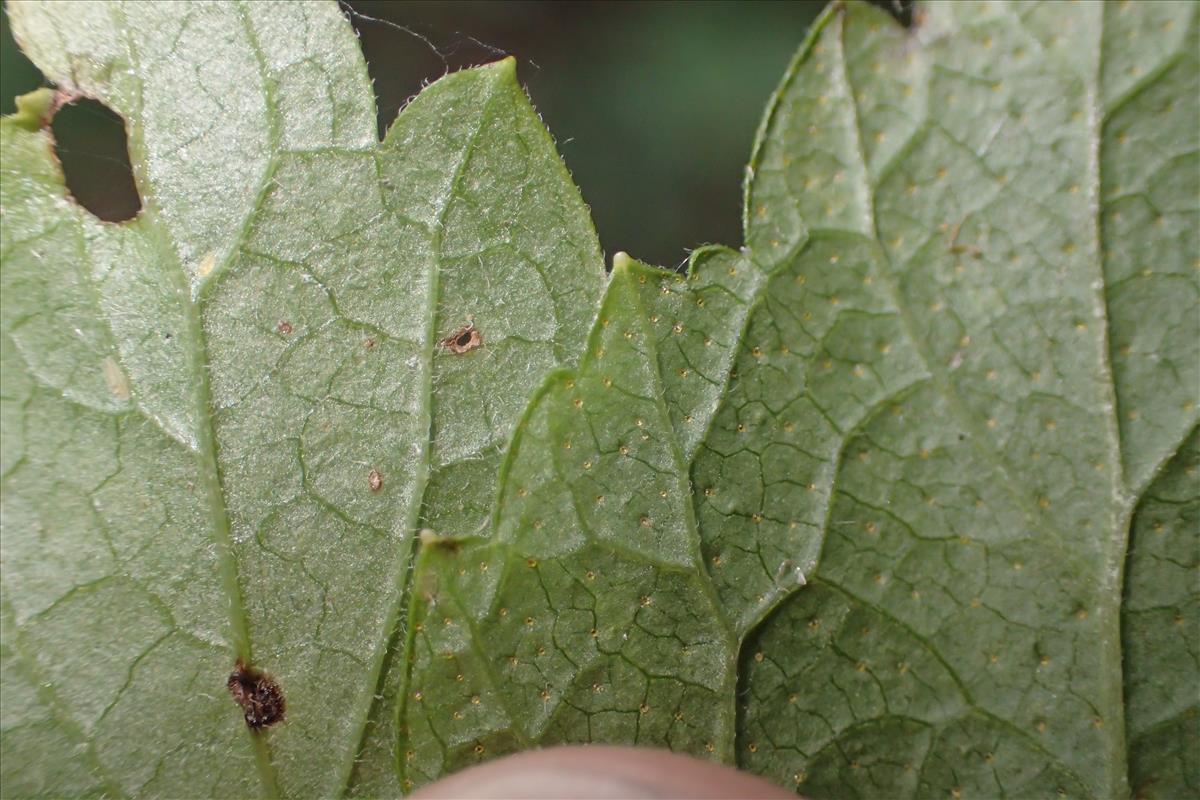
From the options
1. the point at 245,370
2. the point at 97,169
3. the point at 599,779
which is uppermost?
the point at 97,169

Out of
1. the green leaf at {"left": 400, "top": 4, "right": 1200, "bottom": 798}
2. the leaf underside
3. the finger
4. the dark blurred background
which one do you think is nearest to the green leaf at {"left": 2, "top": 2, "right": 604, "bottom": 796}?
the leaf underside

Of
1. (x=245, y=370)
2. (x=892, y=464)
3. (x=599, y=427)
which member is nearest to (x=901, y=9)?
(x=892, y=464)

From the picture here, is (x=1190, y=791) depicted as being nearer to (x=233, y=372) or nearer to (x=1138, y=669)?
(x=1138, y=669)

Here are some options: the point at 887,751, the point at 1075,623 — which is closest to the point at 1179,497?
the point at 1075,623

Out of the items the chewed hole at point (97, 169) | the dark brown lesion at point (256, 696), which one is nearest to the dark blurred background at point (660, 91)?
the chewed hole at point (97, 169)

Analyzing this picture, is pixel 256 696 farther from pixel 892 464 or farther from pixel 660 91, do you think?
pixel 660 91

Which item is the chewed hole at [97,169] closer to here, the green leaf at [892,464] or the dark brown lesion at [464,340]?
the dark brown lesion at [464,340]
